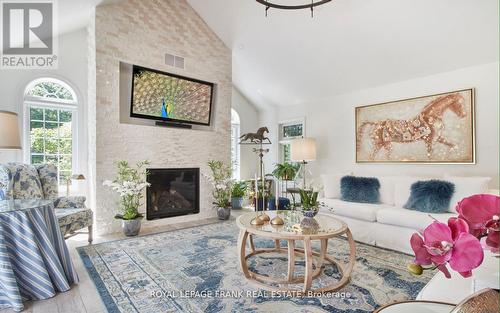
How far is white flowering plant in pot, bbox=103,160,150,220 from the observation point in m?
3.73

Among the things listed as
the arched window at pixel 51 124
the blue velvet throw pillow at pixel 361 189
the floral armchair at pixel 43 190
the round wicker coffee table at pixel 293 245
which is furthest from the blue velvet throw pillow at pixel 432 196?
the arched window at pixel 51 124

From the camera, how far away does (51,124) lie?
4457 mm

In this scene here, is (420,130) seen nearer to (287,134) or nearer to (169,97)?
(287,134)

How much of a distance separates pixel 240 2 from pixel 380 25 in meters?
2.14

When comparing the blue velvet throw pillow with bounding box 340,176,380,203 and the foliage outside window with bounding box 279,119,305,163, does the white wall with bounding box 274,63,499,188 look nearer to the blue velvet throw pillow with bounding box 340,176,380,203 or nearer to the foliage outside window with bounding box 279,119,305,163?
the foliage outside window with bounding box 279,119,305,163

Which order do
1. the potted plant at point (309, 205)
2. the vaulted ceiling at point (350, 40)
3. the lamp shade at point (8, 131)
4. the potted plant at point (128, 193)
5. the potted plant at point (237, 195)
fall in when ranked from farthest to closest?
the potted plant at point (237, 195) → the potted plant at point (128, 193) → the vaulted ceiling at point (350, 40) → the lamp shade at point (8, 131) → the potted plant at point (309, 205)

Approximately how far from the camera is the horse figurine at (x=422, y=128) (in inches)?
142

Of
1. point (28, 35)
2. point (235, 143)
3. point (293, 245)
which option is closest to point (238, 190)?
point (235, 143)

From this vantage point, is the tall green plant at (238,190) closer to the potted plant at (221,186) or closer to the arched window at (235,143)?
the arched window at (235,143)

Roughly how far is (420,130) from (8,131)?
204 inches

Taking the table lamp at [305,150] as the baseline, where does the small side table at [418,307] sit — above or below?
below

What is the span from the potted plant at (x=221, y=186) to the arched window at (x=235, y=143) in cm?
148

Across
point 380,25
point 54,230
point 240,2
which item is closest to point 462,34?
point 380,25

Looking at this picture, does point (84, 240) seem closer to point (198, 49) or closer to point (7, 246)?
point (7, 246)
